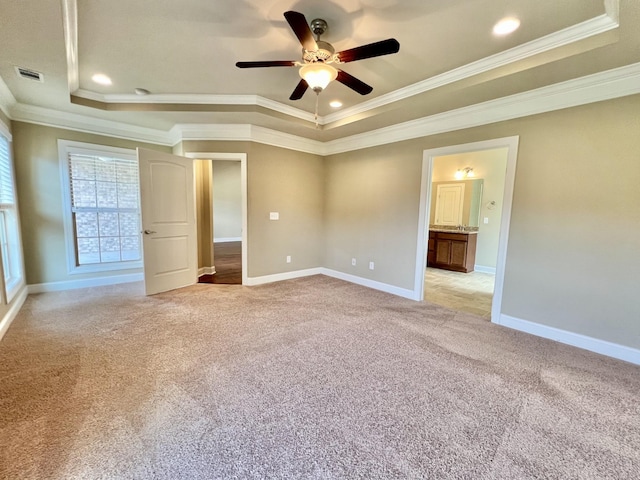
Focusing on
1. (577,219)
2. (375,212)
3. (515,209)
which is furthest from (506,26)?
(375,212)

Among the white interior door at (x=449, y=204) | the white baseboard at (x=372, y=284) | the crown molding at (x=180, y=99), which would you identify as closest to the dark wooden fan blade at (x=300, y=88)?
the crown molding at (x=180, y=99)

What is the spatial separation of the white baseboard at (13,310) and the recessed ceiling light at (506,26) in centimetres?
514

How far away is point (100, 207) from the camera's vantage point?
4387 mm

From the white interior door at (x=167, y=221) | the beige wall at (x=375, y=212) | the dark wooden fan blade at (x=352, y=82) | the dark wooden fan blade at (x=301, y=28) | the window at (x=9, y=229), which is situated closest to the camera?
the dark wooden fan blade at (x=301, y=28)

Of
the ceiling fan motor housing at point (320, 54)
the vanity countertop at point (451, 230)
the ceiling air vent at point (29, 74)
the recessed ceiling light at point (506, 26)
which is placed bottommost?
the vanity countertop at point (451, 230)

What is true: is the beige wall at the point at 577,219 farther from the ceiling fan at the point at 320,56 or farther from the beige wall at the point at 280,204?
the beige wall at the point at 280,204

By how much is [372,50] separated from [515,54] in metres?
1.54

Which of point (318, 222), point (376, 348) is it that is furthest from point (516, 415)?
point (318, 222)

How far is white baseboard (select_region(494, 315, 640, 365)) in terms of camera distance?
2.44 meters

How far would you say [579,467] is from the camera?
1387mm

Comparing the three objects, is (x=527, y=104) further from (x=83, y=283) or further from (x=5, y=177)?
(x=83, y=283)

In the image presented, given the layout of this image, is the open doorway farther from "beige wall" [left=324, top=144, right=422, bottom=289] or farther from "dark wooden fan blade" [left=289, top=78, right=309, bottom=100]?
"dark wooden fan blade" [left=289, top=78, right=309, bottom=100]

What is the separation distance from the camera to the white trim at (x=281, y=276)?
4541 millimetres

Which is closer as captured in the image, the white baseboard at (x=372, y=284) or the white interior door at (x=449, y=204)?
the white baseboard at (x=372, y=284)
